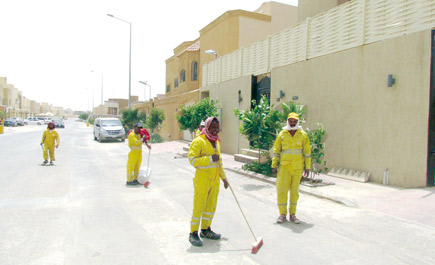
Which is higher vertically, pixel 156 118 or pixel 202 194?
pixel 156 118

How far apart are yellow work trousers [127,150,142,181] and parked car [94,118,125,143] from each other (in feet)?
54.9

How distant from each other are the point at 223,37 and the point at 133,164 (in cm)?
1437

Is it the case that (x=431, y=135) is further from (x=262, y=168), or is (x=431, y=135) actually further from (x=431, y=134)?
(x=262, y=168)

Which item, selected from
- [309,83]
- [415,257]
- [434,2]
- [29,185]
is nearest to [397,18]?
[434,2]

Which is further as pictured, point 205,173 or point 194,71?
point 194,71

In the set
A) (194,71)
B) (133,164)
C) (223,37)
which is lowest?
(133,164)

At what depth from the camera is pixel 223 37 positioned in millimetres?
20844

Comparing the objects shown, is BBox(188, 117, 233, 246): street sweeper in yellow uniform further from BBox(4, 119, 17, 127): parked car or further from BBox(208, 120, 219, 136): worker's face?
BBox(4, 119, 17, 127): parked car

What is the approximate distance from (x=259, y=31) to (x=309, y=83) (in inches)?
455

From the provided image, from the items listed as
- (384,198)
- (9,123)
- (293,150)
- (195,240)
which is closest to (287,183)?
(293,150)

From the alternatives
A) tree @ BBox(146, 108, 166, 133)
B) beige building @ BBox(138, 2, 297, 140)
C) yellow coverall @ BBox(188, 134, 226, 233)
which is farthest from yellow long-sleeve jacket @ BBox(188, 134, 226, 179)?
tree @ BBox(146, 108, 166, 133)

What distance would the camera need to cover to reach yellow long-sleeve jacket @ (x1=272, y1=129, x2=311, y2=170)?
215 inches

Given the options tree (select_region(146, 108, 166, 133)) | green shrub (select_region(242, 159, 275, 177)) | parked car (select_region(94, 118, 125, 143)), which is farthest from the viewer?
tree (select_region(146, 108, 166, 133))

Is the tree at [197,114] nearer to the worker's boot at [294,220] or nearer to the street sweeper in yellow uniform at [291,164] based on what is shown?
the street sweeper in yellow uniform at [291,164]
